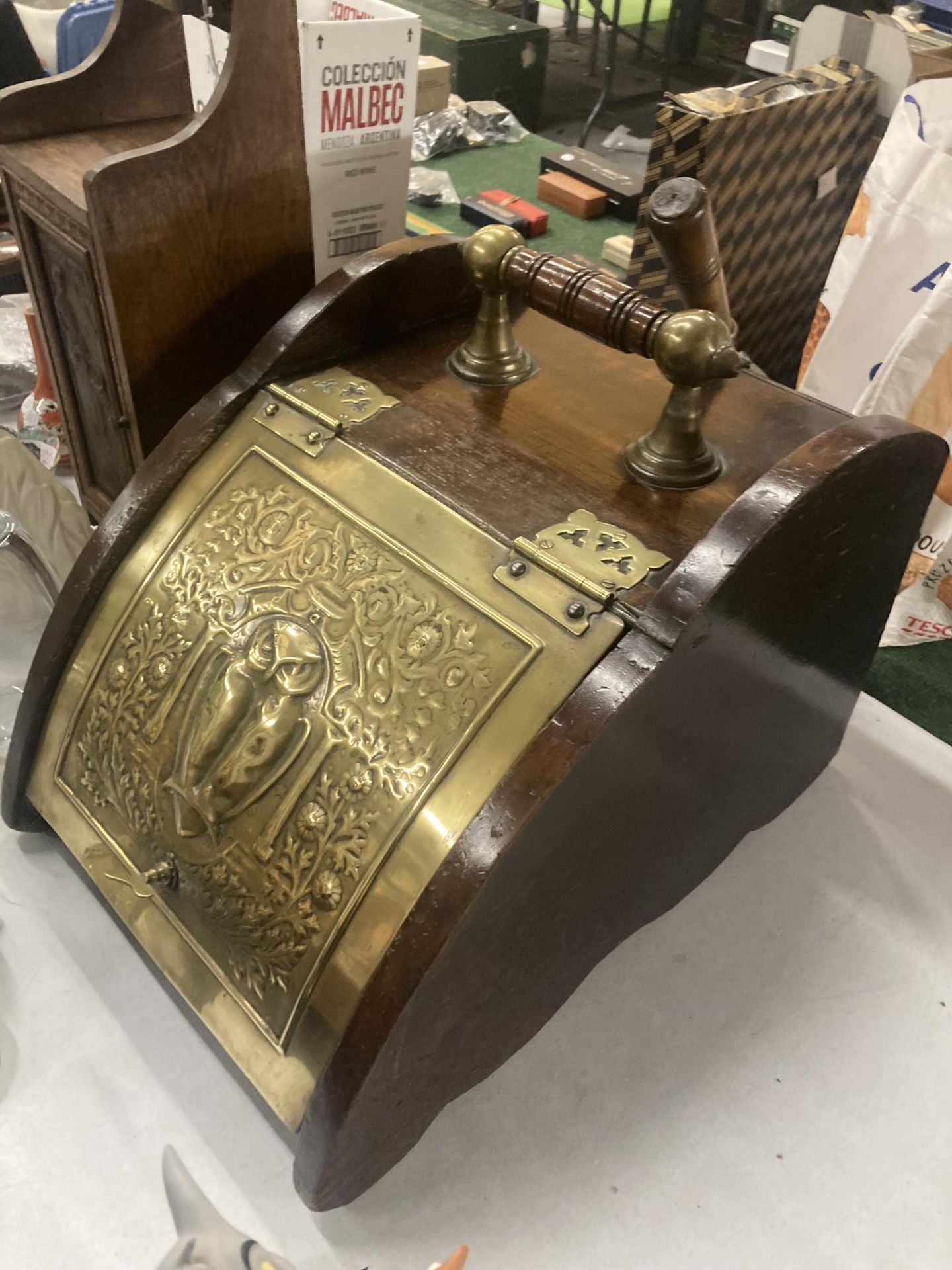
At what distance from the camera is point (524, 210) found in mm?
1963

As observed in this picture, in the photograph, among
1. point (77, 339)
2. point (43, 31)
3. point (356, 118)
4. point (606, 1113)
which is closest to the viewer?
point (606, 1113)

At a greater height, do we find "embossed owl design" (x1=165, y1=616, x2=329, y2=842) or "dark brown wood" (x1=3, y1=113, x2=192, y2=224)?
"dark brown wood" (x1=3, y1=113, x2=192, y2=224)

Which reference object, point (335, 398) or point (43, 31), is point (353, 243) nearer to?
point (335, 398)

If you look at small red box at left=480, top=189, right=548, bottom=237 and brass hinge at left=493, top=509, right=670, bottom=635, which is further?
small red box at left=480, top=189, right=548, bottom=237

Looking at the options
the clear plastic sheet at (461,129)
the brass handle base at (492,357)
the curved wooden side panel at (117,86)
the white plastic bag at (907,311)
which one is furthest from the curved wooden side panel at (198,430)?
the clear plastic sheet at (461,129)

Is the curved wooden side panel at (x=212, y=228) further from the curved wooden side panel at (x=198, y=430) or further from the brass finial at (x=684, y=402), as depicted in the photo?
the brass finial at (x=684, y=402)

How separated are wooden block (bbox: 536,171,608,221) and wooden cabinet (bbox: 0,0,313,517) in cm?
102

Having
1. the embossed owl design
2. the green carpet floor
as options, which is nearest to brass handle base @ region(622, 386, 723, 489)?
the embossed owl design

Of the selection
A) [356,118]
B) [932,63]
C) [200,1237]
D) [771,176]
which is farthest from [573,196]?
[200,1237]

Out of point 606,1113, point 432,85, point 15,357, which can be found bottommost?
point 606,1113

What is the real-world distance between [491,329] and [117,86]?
623mm

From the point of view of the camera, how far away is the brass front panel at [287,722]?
726 mm

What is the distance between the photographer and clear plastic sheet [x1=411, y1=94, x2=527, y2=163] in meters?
2.32

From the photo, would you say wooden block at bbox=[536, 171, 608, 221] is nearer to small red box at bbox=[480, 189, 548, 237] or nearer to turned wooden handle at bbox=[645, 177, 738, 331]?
small red box at bbox=[480, 189, 548, 237]
